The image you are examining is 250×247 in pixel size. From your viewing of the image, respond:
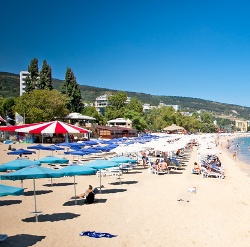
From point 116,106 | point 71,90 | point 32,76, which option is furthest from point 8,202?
point 116,106

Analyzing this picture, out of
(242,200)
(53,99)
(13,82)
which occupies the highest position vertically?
(13,82)

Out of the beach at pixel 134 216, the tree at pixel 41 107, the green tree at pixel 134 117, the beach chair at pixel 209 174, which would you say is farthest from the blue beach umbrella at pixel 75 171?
the green tree at pixel 134 117

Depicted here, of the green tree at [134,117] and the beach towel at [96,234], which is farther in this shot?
the green tree at [134,117]

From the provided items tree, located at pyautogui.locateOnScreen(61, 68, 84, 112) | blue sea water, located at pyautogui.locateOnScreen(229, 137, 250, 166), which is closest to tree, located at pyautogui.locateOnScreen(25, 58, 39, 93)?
tree, located at pyautogui.locateOnScreen(61, 68, 84, 112)

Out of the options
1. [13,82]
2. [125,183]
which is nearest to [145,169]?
[125,183]

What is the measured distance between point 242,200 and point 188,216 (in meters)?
3.95

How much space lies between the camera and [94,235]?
8.03 meters

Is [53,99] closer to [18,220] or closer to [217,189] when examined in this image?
[217,189]

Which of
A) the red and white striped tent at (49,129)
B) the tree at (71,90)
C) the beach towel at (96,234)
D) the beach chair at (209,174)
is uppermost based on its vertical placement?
the tree at (71,90)

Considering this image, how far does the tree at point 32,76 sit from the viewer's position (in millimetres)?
57500

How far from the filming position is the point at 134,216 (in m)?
9.95

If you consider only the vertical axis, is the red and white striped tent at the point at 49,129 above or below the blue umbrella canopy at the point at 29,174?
above

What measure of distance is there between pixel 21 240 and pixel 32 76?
180 ft

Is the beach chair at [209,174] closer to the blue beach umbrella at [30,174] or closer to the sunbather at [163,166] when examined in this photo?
the sunbather at [163,166]
